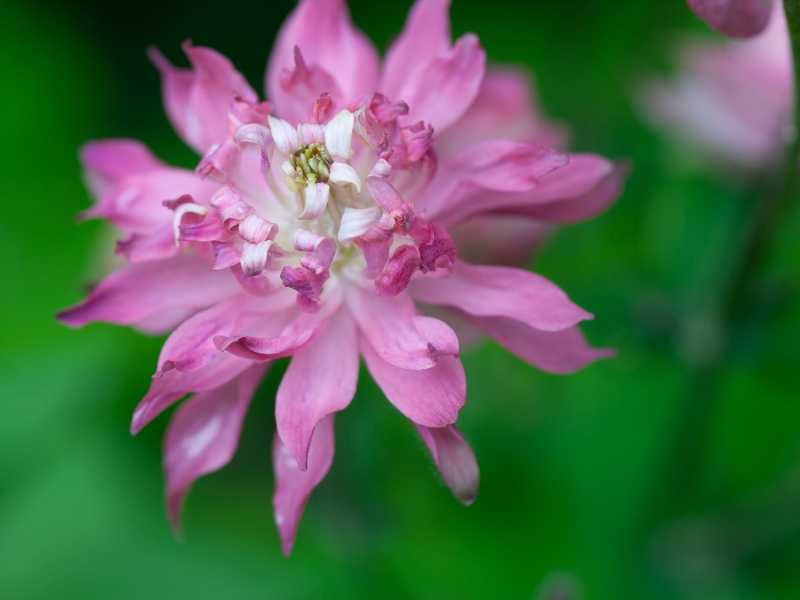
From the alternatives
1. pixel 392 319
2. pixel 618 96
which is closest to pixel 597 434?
pixel 618 96

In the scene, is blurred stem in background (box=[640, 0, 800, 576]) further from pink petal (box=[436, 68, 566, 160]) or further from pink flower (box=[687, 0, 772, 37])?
pink petal (box=[436, 68, 566, 160])

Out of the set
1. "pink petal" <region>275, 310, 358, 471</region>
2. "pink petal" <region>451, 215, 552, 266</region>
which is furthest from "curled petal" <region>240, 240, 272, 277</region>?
"pink petal" <region>451, 215, 552, 266</region>

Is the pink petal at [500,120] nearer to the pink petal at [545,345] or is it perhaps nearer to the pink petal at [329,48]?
the pink petal at [329,48]

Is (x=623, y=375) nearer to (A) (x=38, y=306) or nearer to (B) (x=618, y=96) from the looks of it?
(B) (x=618, y=96)

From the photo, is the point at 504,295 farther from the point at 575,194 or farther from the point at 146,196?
the point at 146,196

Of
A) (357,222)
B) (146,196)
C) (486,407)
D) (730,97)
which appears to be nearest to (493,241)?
(357,222)

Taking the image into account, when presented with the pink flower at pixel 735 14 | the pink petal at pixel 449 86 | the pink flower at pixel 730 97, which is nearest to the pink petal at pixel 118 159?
the pink petal at pixel 449 86

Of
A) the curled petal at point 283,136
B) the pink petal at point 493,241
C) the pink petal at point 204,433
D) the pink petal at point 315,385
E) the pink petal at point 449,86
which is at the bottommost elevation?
the pink petal at point 204,433
